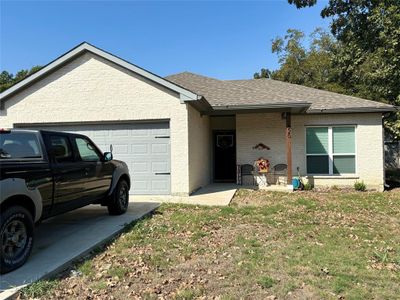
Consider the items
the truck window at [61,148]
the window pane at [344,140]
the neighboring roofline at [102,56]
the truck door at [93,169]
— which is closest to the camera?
the truck window at [61,148]

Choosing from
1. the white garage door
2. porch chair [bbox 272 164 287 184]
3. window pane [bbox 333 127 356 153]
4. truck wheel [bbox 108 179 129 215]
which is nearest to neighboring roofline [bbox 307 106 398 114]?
window pane [bbox 333 127 356 153]

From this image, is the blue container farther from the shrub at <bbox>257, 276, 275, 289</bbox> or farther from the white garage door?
the shrub at <bbox>257, 276, 275, 289</bbox>

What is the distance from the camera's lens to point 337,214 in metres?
8.76

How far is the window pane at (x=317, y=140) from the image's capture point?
1454cm

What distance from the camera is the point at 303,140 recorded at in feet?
48.2

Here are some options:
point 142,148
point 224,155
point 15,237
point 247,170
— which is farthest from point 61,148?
point 224,155

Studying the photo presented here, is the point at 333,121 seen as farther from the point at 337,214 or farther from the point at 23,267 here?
the point at 23,267

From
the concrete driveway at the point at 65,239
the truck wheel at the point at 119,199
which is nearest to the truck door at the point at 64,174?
the concrete driveway at the point at 65,239

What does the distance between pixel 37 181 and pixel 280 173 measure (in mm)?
11143

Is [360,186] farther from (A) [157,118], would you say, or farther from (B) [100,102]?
(B) [100,102]

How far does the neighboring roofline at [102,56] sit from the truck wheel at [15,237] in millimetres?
6785

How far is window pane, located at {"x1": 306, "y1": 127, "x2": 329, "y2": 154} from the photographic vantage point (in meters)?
14.5

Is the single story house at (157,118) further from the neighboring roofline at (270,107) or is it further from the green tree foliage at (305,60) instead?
the green tree foliage at (305,60)

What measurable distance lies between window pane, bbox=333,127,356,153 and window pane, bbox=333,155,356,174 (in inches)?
10.4
